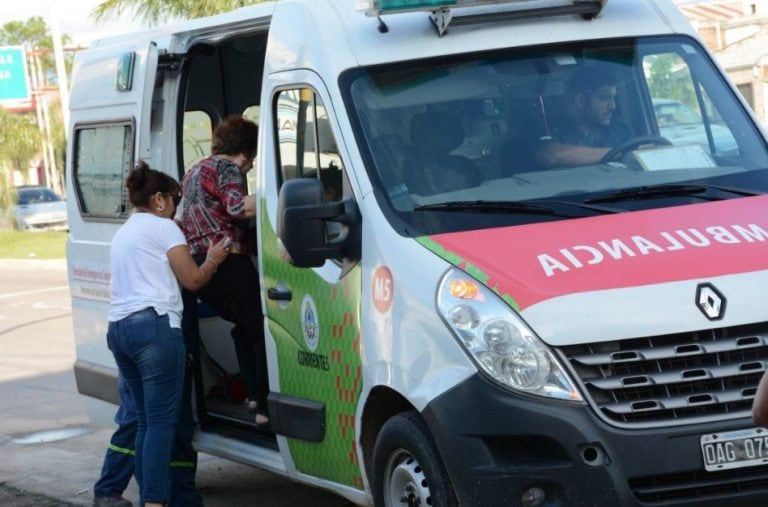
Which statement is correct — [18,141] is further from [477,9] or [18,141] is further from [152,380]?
[477,9]

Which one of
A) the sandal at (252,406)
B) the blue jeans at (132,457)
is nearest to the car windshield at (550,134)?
the sandal at (252,406)

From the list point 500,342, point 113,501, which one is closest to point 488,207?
point 500,342

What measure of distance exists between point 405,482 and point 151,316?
1833 mm

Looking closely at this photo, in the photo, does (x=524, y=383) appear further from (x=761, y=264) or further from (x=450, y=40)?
(x=450, y=40)

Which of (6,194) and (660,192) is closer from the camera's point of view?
(660,192)

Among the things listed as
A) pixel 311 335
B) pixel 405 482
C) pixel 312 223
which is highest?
pixel 312 223

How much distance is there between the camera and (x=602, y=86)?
6.09 m

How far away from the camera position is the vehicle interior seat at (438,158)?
566 centimetres

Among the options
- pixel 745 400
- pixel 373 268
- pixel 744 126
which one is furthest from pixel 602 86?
pixel 745 400

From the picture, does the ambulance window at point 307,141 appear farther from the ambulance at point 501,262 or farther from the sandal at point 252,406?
the sandal at point 252,406

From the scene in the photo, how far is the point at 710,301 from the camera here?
15.9ft

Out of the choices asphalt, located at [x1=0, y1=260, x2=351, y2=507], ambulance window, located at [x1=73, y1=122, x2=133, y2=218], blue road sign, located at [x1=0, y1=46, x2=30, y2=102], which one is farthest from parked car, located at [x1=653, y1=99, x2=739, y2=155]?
blue road sign, located at [x1=0, y1=46, x2=30, y2=102]

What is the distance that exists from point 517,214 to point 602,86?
37.3 inches

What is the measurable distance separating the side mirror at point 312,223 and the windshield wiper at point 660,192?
89 cm
